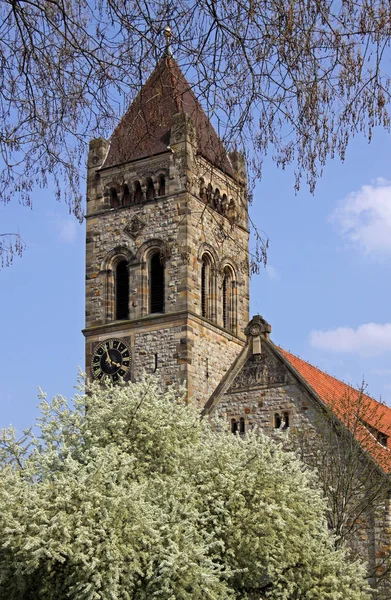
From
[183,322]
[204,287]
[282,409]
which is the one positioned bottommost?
[282,409]

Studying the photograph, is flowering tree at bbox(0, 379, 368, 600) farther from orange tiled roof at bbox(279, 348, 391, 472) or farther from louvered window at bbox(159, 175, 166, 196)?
louvered window at bbox(159, 175, 166, 196)

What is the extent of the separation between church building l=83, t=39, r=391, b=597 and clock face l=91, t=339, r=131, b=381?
3 centimetres

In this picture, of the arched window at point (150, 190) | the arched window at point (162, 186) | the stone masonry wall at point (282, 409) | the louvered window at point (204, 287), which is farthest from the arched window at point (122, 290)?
the stone masonry wall at point (282, 409)

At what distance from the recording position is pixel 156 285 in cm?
3488

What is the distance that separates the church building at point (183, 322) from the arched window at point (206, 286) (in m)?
0.03

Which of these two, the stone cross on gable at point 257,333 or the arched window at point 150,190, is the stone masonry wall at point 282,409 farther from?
the arched window at point 150,190

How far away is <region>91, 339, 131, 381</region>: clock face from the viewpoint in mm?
34312

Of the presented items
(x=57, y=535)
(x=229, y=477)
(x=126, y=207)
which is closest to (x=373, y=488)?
(x=229, y=477)

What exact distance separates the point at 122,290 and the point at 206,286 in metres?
2.85

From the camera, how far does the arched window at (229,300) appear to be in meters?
36.2

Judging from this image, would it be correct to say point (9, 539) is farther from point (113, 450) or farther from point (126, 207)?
point (126, 207)

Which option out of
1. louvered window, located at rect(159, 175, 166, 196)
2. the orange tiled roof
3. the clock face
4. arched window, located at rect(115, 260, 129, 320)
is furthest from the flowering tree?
louvered window, located at rect(159, 175, 166, 196)

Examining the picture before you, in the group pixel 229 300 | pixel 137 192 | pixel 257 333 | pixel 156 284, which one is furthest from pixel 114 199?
pixel 257 333

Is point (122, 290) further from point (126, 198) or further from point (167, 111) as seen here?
point (167, 111)
